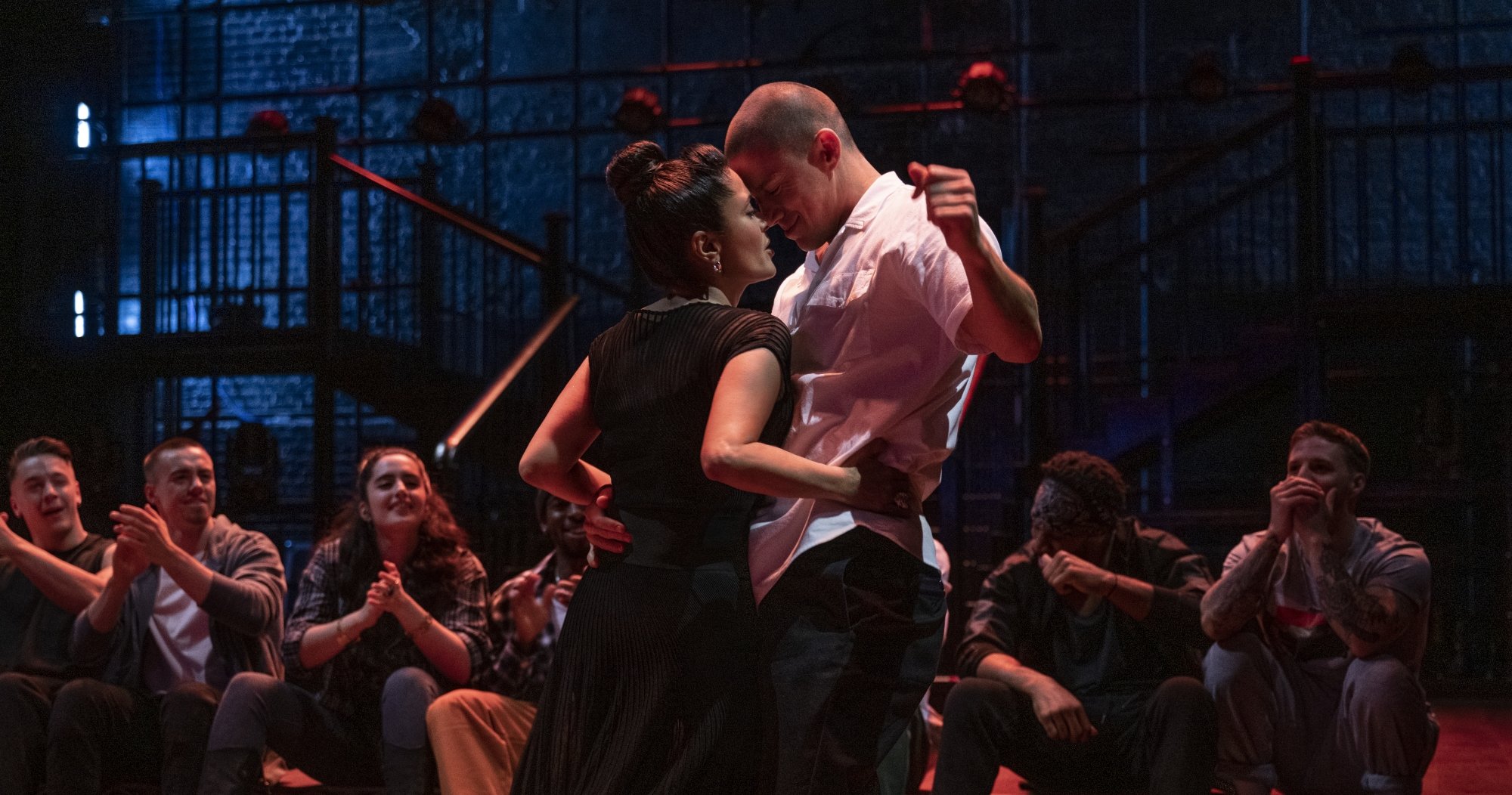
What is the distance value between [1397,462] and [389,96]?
6572 millimetres

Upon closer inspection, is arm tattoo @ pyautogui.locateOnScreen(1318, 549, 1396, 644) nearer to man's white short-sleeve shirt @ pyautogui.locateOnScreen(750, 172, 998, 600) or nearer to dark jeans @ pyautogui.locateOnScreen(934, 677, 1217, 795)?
dark jeans @ pyautogui.locateOnScreen(934, 677, 1217, 795)

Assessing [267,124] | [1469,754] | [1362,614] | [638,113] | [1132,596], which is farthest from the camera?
[267,124]

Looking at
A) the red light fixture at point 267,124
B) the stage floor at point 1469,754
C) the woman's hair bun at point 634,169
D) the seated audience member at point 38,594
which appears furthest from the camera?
the red light fixture at point 267,124

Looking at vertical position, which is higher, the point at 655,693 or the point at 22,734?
the point at 655,693

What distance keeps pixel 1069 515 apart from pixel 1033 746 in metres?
0.58

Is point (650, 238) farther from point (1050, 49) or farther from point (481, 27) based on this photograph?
point (481, 27)

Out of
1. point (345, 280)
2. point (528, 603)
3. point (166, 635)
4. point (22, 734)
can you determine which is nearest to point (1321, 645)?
point (528, 603)

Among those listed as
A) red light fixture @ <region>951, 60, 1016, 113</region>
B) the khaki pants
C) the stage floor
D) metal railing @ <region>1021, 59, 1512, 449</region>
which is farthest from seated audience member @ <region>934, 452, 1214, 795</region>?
red light fixture @ <region>951, 60, 1016, 113</region>

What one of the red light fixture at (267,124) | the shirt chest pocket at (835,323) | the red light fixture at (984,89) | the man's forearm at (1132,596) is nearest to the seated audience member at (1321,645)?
the man's forearm at (1132,596)

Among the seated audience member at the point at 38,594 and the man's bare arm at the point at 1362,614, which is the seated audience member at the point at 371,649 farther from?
the man's bare arm at the point at 1362,614

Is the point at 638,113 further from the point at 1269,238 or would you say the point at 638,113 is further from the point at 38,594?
the point at 38,594

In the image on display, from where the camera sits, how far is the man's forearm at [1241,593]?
345 centimetres

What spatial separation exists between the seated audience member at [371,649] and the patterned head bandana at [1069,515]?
5.10ft

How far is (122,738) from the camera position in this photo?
3.87 meters
